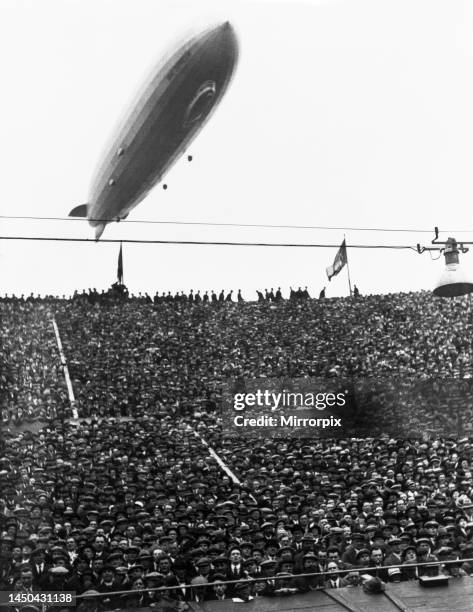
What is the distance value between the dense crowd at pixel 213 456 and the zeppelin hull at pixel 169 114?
4405 millimetres

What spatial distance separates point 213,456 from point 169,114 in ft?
19.6

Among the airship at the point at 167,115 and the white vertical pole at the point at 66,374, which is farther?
the white vertical pole at the point at 66,374

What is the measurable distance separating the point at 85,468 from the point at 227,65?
6.94 m

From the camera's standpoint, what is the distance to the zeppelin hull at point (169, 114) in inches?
525

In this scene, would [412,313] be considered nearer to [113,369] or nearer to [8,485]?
[113,369]

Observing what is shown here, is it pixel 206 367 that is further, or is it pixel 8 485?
pixel 206 367

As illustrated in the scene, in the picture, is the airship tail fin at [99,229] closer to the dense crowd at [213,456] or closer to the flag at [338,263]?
the dense crowd at [213,456]

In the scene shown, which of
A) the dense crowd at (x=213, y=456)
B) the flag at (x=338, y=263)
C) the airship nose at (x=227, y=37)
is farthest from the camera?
the flag at (x=338, y=263)

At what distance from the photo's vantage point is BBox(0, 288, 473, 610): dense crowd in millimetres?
9461

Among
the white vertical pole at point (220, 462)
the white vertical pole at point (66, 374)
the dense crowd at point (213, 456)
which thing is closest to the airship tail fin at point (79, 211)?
the dense crowd at point (213, 456)

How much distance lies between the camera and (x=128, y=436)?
15852 millimetres

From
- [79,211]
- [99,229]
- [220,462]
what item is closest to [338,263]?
[99,229]

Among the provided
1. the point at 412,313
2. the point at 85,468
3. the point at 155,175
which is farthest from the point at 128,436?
the point at 412,313

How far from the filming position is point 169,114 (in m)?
13.7
